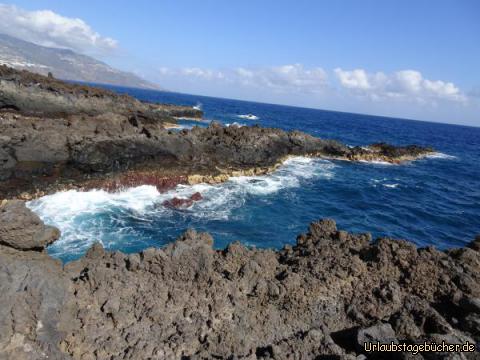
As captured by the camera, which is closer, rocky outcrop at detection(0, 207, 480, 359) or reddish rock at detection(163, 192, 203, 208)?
rocky outcrop at detection(0, 207, 480, 359)

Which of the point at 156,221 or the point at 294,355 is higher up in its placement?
the point at 294,355

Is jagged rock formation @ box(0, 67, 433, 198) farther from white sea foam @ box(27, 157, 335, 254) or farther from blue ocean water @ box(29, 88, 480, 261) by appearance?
blue ocean water @ box(29, 88, 480, 261)

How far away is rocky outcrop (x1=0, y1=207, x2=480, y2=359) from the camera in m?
6.85

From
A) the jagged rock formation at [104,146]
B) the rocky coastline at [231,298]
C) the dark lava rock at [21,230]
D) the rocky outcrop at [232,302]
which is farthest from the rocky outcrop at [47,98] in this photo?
the rocky outcrop at [232,302]

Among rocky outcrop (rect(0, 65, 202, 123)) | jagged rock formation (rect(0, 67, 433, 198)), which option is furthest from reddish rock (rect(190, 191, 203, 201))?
rocky outcrop (rect(0, 65, 202, 123))

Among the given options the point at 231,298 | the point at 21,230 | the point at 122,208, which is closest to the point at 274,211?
the point at 122,208

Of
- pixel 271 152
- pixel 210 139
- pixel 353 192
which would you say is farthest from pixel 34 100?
pixel 353 192

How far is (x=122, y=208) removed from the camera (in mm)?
21547

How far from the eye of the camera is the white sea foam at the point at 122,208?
1777 centimetres

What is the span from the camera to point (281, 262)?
10.5 m

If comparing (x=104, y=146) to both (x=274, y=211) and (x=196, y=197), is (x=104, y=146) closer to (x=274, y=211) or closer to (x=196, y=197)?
(x=196, y=197)

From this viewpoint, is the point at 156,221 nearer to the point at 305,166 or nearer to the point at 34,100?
the point at 305,166

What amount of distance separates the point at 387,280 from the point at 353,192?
A: 24483 millimetres

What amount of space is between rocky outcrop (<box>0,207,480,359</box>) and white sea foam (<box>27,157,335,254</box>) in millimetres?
9078
